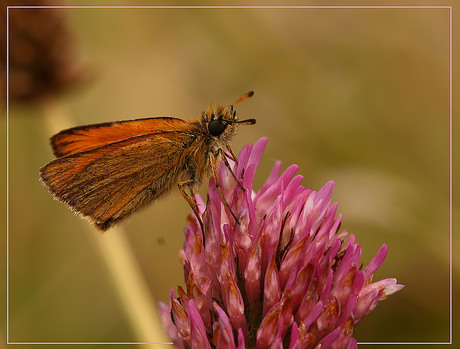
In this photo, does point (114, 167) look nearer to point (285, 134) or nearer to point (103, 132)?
point (103, 132)

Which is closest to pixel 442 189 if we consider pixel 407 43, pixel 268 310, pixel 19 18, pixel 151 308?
pixel 407 43

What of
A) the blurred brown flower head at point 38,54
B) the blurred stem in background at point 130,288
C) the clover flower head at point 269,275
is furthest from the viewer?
the blurred brown flower head at point 38,54

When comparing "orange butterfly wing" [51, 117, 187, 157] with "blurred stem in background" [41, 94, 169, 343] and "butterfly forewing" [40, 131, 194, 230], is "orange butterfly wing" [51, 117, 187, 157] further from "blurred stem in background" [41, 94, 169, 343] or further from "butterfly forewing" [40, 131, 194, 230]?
"blurred stem in background" [41, 94, 169, 343]

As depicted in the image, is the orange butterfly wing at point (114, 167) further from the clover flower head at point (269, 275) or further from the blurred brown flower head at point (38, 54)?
the blurred brown flower head at point (38, 54)

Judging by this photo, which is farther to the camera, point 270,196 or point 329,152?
point 329,152

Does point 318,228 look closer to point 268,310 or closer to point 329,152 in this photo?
point 268,310

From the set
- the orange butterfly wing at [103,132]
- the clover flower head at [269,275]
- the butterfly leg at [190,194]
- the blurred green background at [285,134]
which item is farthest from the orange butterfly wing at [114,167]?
the blurred green background at [285,134]
